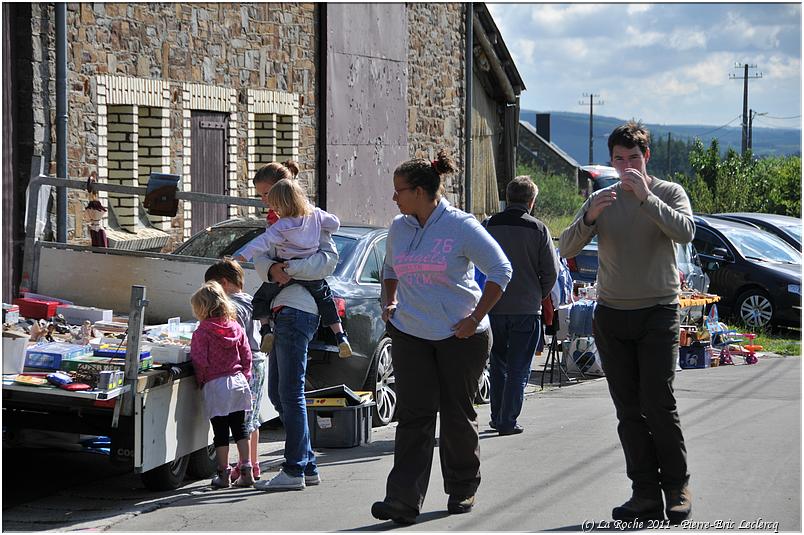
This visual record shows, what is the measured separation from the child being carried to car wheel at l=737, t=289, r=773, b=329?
40.9ft

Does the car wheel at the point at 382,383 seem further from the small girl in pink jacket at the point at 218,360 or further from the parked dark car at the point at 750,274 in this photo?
the parked dark car at the point at 750,274

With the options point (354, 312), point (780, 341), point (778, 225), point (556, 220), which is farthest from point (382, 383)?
point (556, 220)

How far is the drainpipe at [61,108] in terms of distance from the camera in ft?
41.4

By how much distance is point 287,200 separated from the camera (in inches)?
278

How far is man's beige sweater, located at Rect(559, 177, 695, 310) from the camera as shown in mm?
5969

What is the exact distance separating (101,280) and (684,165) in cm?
17242

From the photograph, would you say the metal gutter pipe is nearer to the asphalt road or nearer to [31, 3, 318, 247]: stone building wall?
[31, 3, 318, 247]: stone building wall

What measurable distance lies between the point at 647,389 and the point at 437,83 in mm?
17913

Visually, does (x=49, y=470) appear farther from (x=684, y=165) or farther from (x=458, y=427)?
(x=684, y=165)

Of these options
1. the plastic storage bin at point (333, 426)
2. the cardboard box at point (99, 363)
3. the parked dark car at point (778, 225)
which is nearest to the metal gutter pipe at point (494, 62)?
the parked dark car at point (778, 225)

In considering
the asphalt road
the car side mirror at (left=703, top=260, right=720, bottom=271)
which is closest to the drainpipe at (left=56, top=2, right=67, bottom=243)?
the asphalt road

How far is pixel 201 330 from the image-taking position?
704cm

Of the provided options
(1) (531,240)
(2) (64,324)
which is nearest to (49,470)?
(2) (64,324)

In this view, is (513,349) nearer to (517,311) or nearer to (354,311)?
(517,311)
